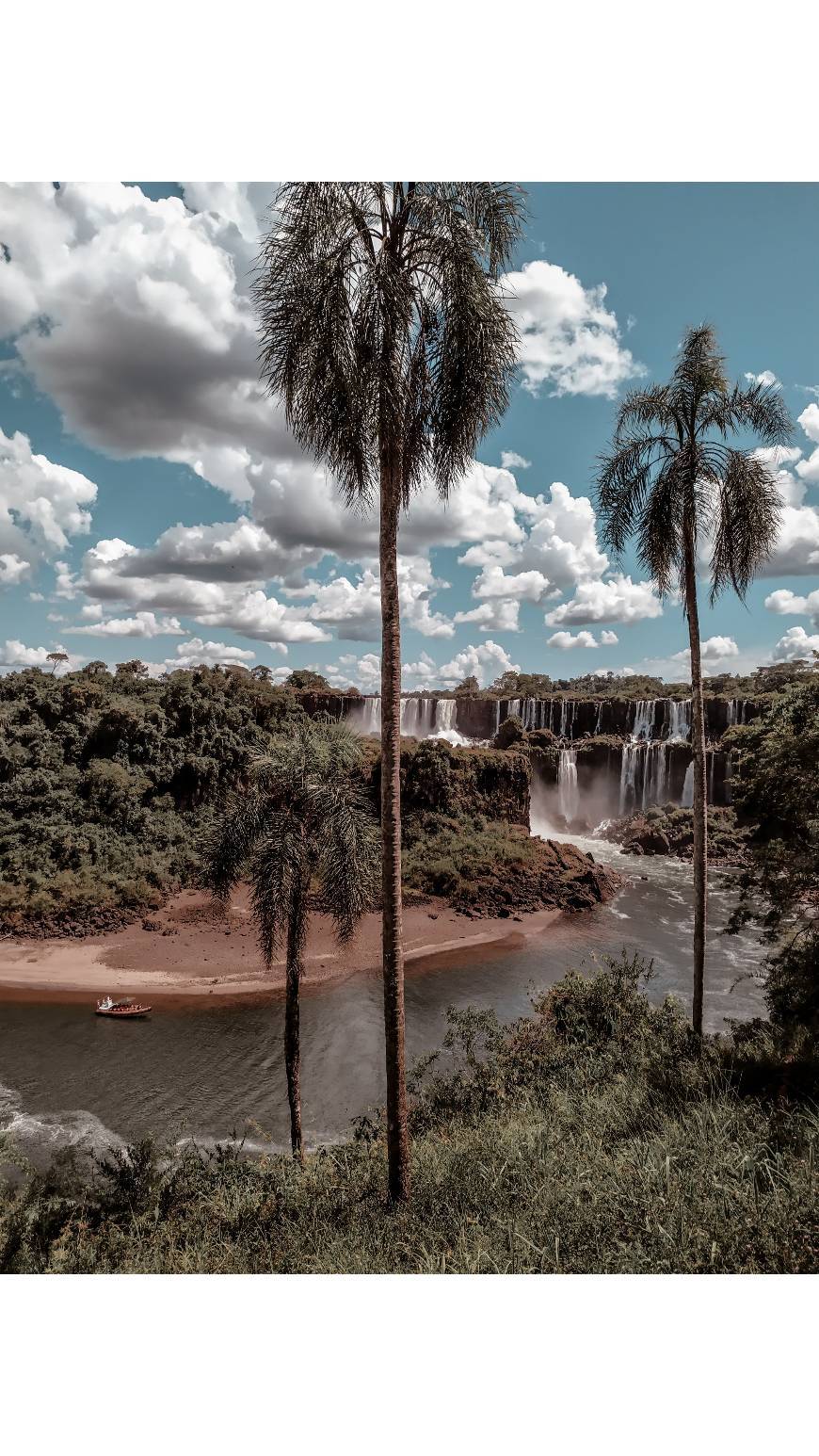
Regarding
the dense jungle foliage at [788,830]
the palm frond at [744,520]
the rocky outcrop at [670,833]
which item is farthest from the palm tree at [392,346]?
the rocky outcrop at [670,833]

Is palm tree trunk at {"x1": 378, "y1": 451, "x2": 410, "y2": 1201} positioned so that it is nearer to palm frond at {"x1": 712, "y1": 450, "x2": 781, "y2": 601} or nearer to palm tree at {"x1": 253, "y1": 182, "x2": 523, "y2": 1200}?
palm tree at {"x1": 253, "y1": 182, "x2": 523, "y2": 1200}

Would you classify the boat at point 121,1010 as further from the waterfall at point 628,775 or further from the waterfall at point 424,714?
the waterfall at point 628,775

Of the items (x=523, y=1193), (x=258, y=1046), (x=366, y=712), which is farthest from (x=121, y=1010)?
(x=366, y=712)

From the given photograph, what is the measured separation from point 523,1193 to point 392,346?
19.3 ft

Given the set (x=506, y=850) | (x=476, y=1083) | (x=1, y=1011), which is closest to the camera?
(x=476, y=1083)

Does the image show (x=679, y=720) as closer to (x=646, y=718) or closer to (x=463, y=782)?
(x=646, y=718)

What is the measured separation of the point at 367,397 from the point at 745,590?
500cm

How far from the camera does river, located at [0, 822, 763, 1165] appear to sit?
9273 mm

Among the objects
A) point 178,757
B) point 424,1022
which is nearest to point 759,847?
point 424,1022

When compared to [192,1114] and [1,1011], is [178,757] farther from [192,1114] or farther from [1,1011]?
[192,1114]

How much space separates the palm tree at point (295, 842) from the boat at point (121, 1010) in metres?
7.74

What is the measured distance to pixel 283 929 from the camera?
21.9 ft

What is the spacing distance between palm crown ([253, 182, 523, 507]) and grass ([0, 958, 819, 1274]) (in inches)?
201

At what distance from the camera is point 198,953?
1642 cm
